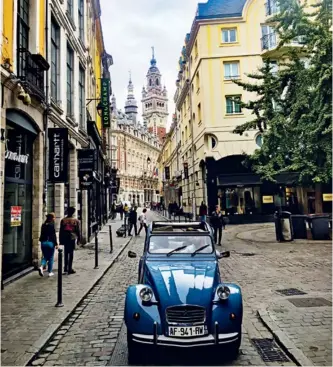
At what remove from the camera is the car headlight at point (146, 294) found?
16.0ft

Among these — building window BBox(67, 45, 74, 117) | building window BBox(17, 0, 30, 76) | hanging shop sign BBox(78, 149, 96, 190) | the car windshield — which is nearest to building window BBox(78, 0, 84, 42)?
building window BBox(67, 45, 74, 117)

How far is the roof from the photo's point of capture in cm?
2822

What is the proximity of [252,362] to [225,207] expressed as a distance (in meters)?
23.4

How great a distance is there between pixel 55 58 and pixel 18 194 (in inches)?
270

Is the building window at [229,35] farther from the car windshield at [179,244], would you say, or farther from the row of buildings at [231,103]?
the car windshield at [179,244]

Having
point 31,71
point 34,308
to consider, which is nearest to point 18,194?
point 31,71

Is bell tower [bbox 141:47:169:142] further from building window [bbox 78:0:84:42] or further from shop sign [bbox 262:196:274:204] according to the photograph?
building window [bbox 78:0:84:42]

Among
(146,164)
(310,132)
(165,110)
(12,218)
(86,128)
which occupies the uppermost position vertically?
(165,110)

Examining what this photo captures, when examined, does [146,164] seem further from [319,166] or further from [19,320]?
[19,320]

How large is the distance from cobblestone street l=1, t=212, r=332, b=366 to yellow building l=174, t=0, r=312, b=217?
15586 millimetres

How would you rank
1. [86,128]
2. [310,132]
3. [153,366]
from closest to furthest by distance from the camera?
[153,366], [310,132], [86,128]

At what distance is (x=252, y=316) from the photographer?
678 centimetres

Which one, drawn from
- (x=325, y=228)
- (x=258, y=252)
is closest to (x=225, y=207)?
(x=325, y=228)

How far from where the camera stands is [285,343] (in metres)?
5.29
